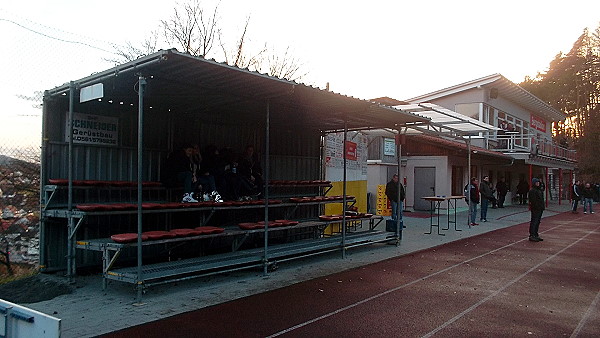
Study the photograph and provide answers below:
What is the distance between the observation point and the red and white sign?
3656 centimetres

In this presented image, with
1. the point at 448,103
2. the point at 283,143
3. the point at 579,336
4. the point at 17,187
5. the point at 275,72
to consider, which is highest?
the point at 275,72

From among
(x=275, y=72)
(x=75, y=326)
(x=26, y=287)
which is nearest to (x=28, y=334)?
(x=75, y=326)

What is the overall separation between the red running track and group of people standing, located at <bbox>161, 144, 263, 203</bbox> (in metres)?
2.87

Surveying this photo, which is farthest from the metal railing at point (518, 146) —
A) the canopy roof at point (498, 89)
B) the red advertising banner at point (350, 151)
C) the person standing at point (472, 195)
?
the red advertising banner at point (350, 151)

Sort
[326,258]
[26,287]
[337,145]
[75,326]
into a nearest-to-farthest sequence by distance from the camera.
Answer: [75,326] → [26,287] → [326,258] → [337,145]

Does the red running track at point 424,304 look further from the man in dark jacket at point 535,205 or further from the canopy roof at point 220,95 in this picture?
the canopy roof at point 220,95

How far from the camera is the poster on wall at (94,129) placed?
7.97 m

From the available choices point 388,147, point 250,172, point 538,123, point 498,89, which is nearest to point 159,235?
point 250,172

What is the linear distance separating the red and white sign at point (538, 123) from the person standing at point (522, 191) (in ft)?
22.7

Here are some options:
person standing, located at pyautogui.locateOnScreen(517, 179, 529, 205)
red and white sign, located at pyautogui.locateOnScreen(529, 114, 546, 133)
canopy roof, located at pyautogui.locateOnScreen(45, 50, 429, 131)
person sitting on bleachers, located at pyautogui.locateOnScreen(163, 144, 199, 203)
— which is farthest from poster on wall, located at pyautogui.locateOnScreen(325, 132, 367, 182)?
red and white sign, located at pyautogui.locateOnScreen(529, 114, 546, 133)

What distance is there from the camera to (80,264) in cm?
789

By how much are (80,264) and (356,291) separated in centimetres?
453

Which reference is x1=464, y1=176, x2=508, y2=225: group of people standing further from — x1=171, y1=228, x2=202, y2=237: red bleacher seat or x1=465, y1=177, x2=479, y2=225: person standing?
x1=171, y1=228, x2=202, y2=237: red bleacher seat

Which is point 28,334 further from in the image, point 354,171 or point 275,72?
point 275,72
